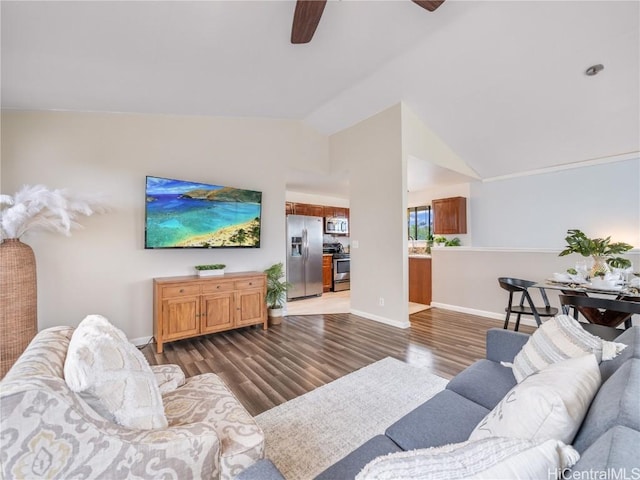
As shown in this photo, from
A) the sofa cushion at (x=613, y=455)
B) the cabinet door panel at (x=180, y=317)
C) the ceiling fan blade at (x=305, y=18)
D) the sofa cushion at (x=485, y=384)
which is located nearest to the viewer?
the sofa cushion at (x=613, y=455)

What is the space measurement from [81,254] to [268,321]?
248cm

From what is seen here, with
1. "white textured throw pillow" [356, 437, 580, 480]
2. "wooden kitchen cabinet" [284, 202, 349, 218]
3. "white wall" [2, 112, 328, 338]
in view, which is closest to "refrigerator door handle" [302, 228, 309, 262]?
"wooden kitchen cabinet" [284, 202, 349, 218]

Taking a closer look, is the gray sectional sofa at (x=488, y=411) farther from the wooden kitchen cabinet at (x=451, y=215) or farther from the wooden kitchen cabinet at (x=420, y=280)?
the wooden kitchen cabinet at (x=451, y=215)

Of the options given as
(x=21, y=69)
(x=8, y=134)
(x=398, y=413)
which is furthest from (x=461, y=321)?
(x=8, y=134)

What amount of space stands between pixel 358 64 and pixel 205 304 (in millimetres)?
3418

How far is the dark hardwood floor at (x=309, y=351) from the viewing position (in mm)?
2513

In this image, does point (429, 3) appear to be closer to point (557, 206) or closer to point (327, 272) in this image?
point (557, 206)

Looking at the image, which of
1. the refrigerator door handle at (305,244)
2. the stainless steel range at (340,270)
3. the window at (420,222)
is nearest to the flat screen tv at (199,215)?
the refrigerator door handle at (305,244)

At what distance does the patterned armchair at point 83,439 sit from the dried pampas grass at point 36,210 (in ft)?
6.17

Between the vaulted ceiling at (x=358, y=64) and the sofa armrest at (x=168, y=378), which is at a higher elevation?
the vaulted ceiling at (x=358, y=64)

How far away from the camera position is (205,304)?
3500 mm

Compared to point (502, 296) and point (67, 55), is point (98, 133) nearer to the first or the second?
point (67, 55)

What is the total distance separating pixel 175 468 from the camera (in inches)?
37.3

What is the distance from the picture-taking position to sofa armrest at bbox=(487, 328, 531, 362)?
6.01 ft
